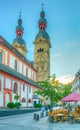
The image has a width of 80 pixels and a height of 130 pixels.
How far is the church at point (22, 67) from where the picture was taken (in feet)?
142

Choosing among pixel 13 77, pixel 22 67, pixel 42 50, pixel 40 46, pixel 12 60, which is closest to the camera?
pixel 13 77

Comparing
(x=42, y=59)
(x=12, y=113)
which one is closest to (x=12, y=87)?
(x=12, y=113)

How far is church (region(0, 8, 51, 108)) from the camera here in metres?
43.2

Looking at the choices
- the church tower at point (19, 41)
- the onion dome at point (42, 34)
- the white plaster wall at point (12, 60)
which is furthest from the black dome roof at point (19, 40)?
the white plaster wall at point (12, 60)

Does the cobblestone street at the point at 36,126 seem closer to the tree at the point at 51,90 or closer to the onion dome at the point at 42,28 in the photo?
the tree at the point at 51,90

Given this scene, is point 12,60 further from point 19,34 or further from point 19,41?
point 19,34

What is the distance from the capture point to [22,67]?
59.9 m

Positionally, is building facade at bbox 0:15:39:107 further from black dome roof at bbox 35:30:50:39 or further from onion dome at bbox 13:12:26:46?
onion dome at bbox 13:12:26:46

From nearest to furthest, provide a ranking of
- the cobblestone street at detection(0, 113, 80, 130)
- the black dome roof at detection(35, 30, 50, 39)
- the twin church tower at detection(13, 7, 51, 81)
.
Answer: the cobblestone street at detection(0, 113, 80, 130) → the twin church tower at detection(13, 7, 51, 81) → the black dome roof at detection(35, 30, 50, 39)

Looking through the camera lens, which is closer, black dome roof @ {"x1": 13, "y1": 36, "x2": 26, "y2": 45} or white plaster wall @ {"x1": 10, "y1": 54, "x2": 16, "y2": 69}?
white plaster wall @ {"x1": 10, "y1": 54, "x2": 16, "y2": 69}

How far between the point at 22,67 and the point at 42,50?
36.5m

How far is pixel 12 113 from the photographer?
3253 centimetres

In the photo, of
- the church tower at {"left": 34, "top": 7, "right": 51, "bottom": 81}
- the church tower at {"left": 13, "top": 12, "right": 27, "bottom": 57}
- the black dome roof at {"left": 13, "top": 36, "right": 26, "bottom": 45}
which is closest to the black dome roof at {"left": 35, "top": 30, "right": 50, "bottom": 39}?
the church tower at {"left": 34, "top": 7, "right": 51, "bottom": 81}

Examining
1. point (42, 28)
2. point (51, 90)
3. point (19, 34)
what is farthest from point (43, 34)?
point (51, 90)
